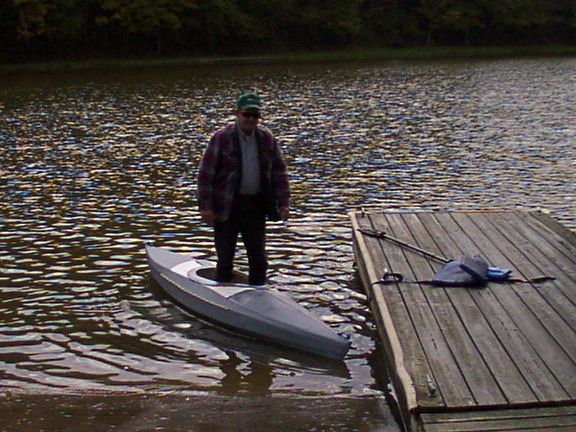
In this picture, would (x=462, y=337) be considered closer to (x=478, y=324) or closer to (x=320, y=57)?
(x=478, y=324)

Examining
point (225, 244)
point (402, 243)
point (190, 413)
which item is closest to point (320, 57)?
point (402, 243)

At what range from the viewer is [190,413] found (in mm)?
6594

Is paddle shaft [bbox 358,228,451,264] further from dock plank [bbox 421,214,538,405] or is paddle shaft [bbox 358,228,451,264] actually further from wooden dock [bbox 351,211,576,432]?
dock plank [bbox 421,214,538,405]

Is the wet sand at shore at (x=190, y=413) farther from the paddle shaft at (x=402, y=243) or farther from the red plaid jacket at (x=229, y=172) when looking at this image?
the paddle shaft at (x=402, y=243)

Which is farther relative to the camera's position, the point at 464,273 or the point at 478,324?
the point at 464,273

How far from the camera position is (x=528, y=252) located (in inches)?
368

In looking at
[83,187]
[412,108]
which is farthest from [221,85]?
[83,187]

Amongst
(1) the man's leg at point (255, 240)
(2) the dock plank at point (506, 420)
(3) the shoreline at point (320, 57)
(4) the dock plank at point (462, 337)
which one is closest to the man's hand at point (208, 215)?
(1) the man's leg at point (255, 240)

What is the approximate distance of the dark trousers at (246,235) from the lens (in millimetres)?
8289

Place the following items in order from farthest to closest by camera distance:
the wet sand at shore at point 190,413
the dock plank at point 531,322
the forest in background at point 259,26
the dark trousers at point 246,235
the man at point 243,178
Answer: the forest in background at point 259,26 → the dark trousers at point 246,235 → the man at point 243,178 → the wet sand at shore at point 190,413 → the dock plank at point 531,322

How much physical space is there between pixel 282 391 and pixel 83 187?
9.92 metres

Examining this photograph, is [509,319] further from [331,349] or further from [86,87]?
[86,87]

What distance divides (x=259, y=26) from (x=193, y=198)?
152 feet

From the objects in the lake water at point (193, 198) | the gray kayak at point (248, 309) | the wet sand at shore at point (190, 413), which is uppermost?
the gray kayak at point (248, 309)
